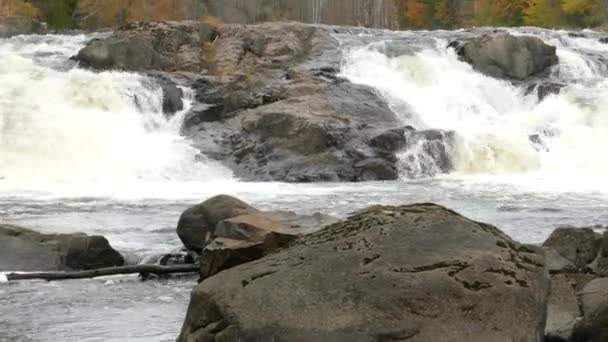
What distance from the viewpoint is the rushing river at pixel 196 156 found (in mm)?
14469

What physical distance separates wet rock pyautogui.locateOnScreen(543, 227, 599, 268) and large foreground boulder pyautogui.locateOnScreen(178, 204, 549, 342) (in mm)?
3535

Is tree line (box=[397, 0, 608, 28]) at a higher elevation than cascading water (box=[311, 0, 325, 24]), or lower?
higher

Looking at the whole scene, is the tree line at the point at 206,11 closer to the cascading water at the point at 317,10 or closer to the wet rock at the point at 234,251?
the cascading water at the point at 317,10

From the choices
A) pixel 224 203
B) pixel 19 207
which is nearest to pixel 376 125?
pixel 19 207

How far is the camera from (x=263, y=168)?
23297 mm

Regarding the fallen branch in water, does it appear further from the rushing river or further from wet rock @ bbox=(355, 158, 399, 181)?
wet rock @ bbox=(355, 158, 399, 181)

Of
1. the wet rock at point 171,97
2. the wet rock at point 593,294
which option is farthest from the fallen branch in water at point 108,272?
the wet rock at point 171,97

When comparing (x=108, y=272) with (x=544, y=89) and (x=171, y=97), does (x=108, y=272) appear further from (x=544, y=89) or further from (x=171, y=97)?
(x=544, y=89)

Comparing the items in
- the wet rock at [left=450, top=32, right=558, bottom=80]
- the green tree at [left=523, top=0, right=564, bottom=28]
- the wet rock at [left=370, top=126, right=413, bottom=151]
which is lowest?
the wet rock at [left=370, top=126, right=413, bottom=151]

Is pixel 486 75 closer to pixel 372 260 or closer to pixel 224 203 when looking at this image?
pixel 224 203

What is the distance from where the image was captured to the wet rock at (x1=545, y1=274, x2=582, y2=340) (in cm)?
748

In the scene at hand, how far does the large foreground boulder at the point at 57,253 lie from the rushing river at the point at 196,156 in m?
0.62

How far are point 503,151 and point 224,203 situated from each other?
13570mm

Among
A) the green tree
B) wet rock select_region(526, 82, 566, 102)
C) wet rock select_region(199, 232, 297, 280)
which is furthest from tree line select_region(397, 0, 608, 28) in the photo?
wet rock select_region(199, 232, 297, 280)
